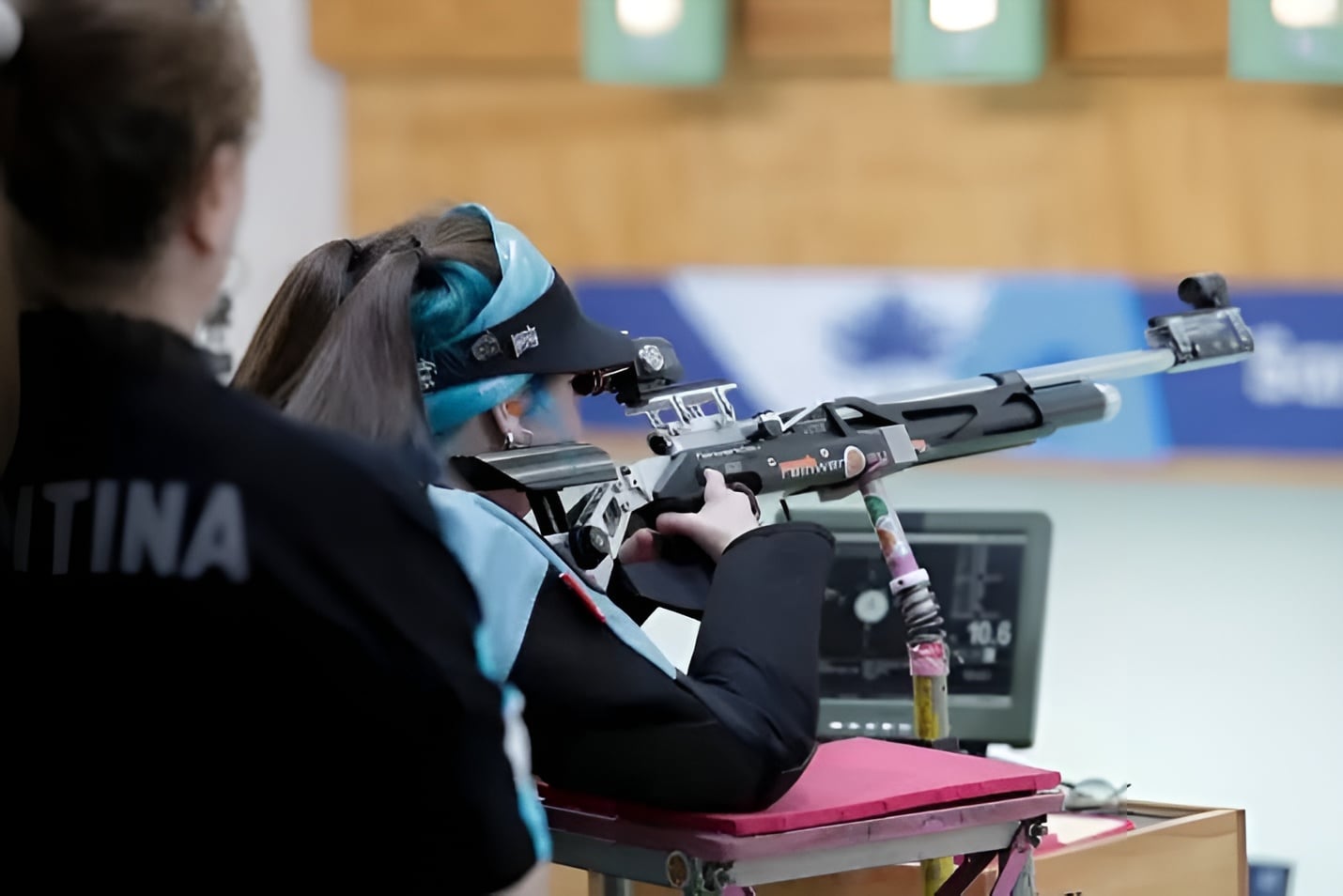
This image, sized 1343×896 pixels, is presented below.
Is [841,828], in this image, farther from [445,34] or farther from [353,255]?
[445,34]

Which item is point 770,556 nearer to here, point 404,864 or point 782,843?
point 782,843

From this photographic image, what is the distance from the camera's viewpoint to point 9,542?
693 mm

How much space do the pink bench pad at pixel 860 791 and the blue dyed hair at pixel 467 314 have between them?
313 millimetres

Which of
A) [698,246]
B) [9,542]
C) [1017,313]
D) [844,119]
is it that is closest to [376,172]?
[698,246]

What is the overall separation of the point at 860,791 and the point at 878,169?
1.66 metres

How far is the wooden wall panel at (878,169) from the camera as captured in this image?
8.67 ft

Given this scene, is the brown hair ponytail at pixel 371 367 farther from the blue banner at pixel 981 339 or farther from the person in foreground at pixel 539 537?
the blue banner at pixel 981 339

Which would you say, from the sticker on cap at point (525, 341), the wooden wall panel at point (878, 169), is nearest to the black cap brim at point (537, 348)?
the sticker on cap at point (525, 341)

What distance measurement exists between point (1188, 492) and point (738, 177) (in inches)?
34.8

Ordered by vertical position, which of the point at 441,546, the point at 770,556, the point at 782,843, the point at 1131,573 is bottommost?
the point at 1131,573

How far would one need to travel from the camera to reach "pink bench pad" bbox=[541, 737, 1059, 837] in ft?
4.08

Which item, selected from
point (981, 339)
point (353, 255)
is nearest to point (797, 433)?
point (353, 255)

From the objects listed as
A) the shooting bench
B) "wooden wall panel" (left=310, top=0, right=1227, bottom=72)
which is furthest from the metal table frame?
"wooden wall panel" (left=310, top=0, right=1227, bottom=72)

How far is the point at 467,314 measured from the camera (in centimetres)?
139
